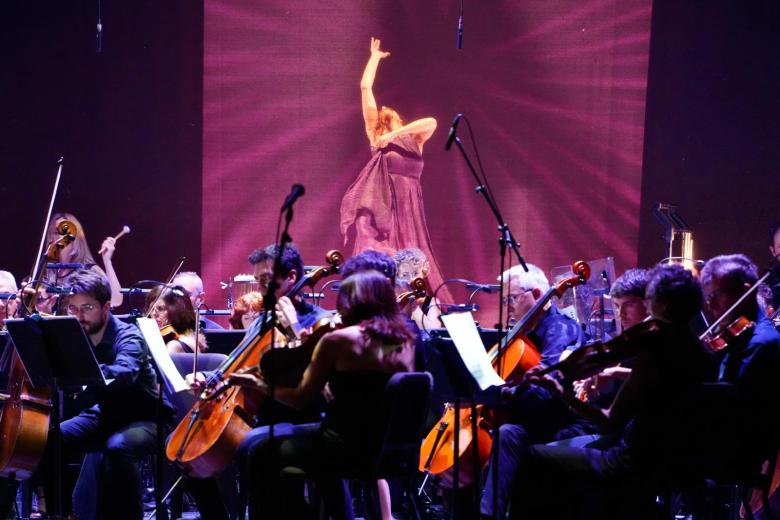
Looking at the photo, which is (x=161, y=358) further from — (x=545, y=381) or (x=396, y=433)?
(x=545, y=381)

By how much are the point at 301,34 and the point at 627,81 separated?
2561mm

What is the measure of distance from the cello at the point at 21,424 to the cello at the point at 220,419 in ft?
2.09

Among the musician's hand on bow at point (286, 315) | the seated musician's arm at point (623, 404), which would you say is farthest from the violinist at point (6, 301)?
the seated musician's arm at point (623, 404)

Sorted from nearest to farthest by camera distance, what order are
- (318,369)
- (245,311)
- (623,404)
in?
(623,404), (318,369), (245,311)

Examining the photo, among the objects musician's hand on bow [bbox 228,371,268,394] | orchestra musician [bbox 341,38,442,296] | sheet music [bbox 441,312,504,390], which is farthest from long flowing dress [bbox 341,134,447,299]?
musician's hand on bow [bbox 228,371,268,394]

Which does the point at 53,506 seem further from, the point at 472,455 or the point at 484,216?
the point at 484,216

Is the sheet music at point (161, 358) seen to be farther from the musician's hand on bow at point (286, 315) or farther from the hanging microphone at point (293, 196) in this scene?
the hanging microphone at point (293, 196)

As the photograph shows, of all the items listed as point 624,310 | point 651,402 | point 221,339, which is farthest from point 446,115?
point 651,402

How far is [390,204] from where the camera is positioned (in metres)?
7.44

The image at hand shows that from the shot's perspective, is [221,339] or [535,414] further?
[221,339]

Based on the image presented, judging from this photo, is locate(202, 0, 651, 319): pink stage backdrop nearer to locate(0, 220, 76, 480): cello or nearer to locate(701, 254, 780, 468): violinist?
locate(0, 220, 76, 480): cello

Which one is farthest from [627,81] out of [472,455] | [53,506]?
[53,506]

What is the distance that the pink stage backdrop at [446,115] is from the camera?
23.9 ft

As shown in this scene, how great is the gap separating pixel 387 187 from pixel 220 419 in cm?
377
